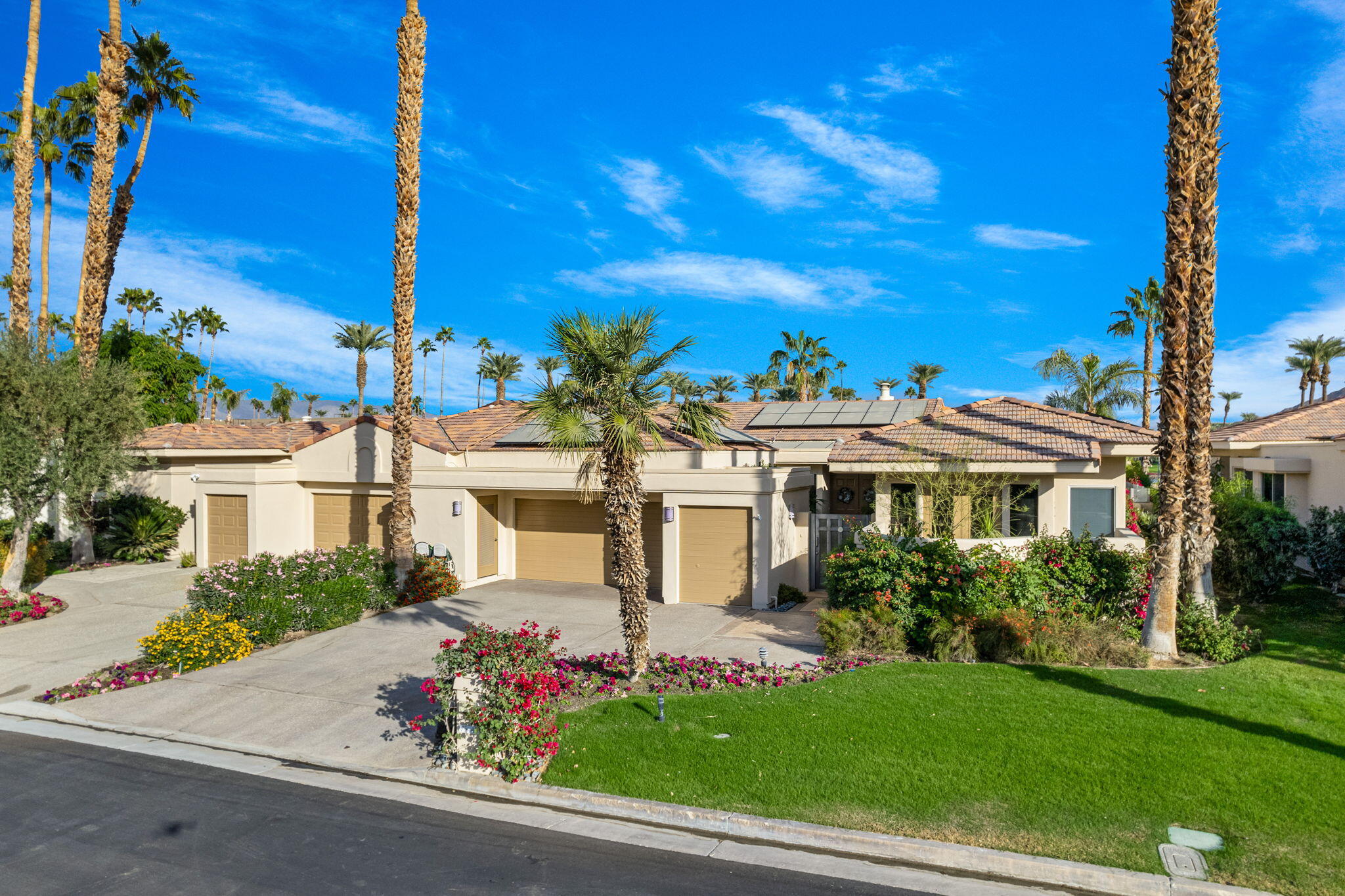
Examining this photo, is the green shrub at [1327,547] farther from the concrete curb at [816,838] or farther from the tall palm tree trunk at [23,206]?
the tall palm tree trunk at [23,206]

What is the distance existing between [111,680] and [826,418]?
2038 centimetres

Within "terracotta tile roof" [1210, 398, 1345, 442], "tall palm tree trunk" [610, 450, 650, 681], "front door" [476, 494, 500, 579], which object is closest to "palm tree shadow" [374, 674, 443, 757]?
"tall palm tree trunk" [610, 450, 650, 681]

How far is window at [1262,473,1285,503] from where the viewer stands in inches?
842

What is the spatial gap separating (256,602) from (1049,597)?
531 inches

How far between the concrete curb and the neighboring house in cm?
1572

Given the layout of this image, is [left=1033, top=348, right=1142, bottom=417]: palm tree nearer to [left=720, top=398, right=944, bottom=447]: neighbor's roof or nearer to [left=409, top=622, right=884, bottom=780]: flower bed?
[left=720, top=398, right=944, bottom=447]: neighbor's roof

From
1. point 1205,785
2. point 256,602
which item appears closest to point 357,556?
point 256,602

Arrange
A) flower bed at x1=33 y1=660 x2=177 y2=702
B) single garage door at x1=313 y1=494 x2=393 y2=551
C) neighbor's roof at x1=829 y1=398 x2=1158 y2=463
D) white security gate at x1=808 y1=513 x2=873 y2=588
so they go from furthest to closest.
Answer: single garage door at x1=313 y1=494 x2=393 y2=551
white security gate at x1=808 y1=513 x2=873 y2=588
neighbor's roof at x1=829 y1=398 x2=1158 y2=463
flower bed at x1=33 y1=660 x2=177 y2=702

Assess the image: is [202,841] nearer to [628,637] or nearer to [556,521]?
[628,637]

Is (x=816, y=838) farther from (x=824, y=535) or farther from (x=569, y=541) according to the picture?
(x=569, y=541)

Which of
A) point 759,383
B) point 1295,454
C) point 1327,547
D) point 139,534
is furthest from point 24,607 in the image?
point 759,383

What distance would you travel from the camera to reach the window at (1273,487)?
21391 millimetres

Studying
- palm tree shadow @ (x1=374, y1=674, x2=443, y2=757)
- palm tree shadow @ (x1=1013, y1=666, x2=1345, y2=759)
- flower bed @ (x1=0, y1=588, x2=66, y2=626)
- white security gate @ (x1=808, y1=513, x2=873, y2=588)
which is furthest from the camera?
white security gate @ (x1=808, y1=513, x2=873, y2=588)

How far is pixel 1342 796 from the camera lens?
703 cm
